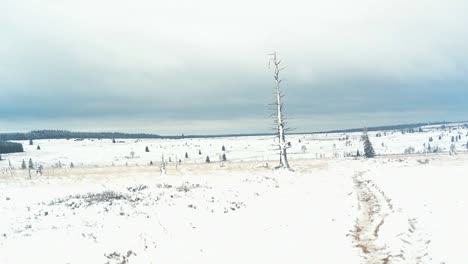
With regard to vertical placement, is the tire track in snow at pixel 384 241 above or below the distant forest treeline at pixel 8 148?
below

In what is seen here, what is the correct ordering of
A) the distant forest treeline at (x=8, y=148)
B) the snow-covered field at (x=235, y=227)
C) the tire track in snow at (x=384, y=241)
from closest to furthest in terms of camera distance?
the tire track in snow at (x=384, y=241) → the snow-covered field at (x=235, y=227) → the distant forest treeline at (x=8, y=148)

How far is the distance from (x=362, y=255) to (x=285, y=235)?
313 centimetres

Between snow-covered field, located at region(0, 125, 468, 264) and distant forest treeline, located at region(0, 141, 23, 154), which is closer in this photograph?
snow-covered field, located at region(0, 125, 468, 264)

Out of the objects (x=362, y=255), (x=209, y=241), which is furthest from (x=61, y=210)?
(x=362, y=255)

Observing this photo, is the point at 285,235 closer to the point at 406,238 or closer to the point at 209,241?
the point at 209,241

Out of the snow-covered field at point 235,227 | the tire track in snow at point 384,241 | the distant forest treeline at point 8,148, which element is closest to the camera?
the tire track in snow at point 384,241

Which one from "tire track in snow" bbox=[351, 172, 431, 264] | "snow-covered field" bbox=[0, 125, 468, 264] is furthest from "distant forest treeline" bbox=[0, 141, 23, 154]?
"tire track in snow" bbox=[351, 172, 431, 264]

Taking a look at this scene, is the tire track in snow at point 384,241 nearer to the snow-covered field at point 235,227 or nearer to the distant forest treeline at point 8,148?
the snow-covered field at point 235,227

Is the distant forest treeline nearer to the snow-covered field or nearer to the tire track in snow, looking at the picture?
the snow-covered field

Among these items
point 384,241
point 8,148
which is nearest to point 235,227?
point 384,241

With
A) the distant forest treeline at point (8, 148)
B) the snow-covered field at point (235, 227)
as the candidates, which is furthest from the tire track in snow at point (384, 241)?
the distant forest treeline at point (8, 148)

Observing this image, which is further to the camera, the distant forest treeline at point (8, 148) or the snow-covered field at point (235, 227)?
the distant forest treeline at point (8, 148)

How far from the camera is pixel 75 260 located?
457 inches

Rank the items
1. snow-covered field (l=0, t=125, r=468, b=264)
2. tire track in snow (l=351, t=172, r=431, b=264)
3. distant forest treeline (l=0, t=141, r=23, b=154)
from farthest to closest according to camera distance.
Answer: distant forest treeline (l=0, t=141, r=23, b=154) < snow-covered field (l=0, t=125, r=468, b=264) < tire track in snow (l=351, t=172, r=431, b=264)
